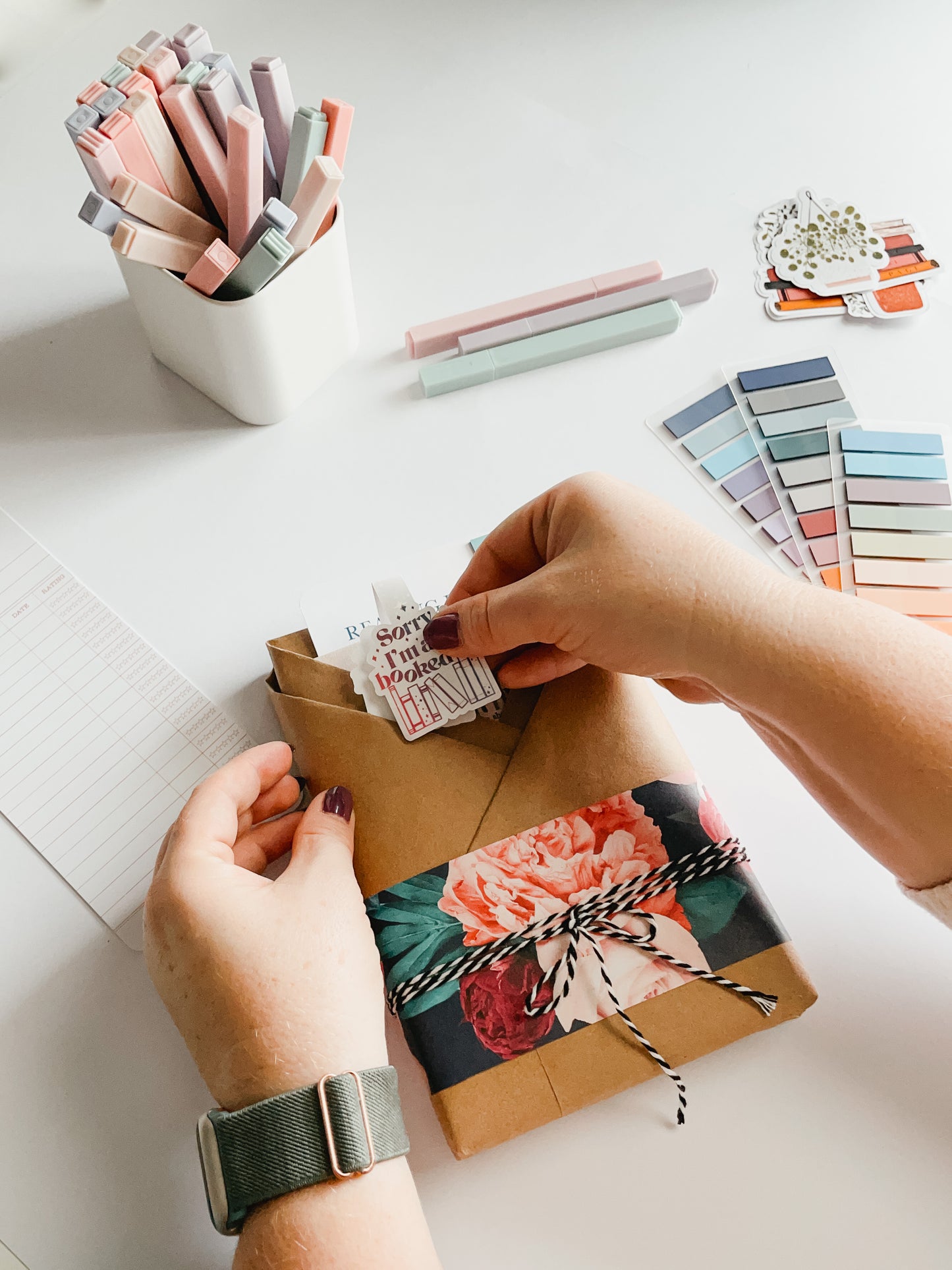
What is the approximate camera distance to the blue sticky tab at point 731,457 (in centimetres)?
72

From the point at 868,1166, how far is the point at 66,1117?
48 cm

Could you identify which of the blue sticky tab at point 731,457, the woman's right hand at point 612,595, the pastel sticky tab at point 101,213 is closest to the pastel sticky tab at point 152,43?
the pastel sticky tab at point 101,213

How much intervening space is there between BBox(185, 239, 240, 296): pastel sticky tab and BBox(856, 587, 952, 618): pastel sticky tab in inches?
20.6

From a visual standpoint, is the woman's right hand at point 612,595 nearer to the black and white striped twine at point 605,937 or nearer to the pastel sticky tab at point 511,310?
the black and white striped twine at point 605,937

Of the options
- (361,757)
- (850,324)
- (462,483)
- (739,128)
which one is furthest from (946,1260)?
(739,128)

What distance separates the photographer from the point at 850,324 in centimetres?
79

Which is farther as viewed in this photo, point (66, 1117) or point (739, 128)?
point (739, 128)

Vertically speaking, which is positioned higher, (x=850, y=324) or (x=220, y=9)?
(x=220, y=9)

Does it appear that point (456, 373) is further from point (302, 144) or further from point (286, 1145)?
point (286, 1145)

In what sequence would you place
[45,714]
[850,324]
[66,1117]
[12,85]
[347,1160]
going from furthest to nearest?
[12,85], [850,324], [45,714], [66,1117], [347,1160]

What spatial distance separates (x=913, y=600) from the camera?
67 cm

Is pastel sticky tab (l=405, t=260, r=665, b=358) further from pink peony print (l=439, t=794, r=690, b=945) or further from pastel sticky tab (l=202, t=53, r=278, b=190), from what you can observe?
pink peony print (l=439, t=794, r=690, b=945)

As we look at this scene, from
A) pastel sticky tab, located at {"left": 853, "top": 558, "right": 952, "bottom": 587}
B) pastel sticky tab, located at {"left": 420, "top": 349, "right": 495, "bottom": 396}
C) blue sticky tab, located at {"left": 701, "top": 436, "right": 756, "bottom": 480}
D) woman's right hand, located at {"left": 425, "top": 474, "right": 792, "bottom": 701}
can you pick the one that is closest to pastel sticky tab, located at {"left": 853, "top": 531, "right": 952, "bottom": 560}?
pastel sticky tab, located at {"left": 853, "top": 558, "right": 952, "bottom": 587}

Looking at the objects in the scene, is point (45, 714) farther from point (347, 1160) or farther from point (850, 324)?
point (850, 324)
